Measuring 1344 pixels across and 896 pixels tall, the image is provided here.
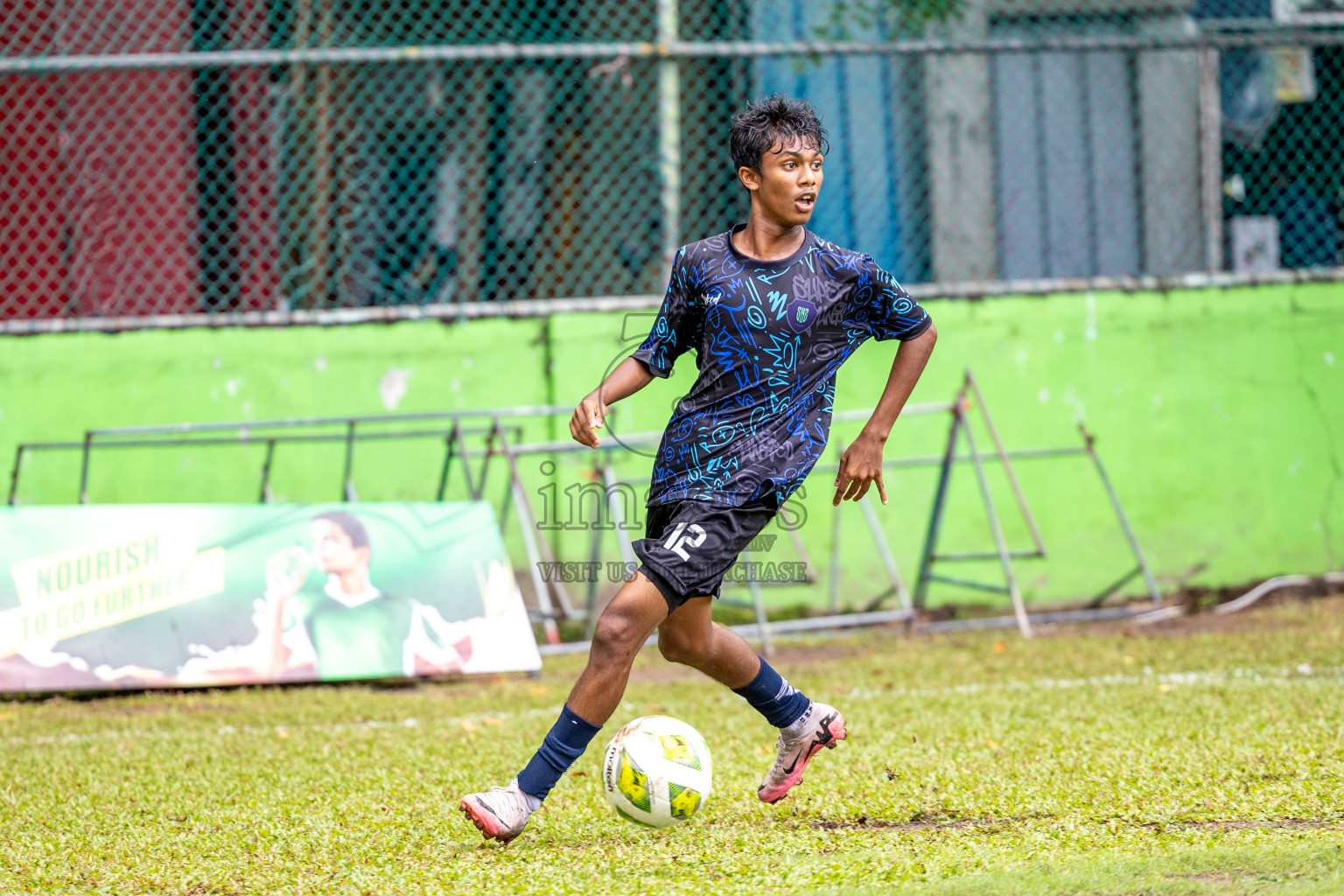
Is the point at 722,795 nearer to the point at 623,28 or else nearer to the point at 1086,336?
the point at 1086,336

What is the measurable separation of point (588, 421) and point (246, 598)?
3.73 meters

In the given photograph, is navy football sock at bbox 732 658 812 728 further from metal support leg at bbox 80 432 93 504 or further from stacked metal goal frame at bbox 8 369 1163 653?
metal support leg at bbox 80 432 93 504

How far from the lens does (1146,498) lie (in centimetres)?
878

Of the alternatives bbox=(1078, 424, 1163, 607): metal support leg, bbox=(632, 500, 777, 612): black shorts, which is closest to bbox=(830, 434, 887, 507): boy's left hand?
bbox=(632, 500, 777, 612): black shorts

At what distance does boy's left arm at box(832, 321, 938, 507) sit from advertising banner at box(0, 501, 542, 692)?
3.36 m

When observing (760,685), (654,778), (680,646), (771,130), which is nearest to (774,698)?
(760,685)

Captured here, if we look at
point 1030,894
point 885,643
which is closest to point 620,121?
point 885,643

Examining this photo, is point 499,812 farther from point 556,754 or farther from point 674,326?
point 674,326

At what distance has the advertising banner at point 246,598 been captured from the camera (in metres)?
6.61

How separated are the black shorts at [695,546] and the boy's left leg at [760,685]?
5.7 inches

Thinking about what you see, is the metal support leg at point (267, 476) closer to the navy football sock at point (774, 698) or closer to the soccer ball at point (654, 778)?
the navy football sock at point (774, 698)

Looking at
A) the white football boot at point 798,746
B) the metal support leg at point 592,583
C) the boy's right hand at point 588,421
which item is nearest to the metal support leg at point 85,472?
the metal support leg at point 592,583

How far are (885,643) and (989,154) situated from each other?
3.76 m

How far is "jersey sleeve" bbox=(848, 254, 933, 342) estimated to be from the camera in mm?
3973
